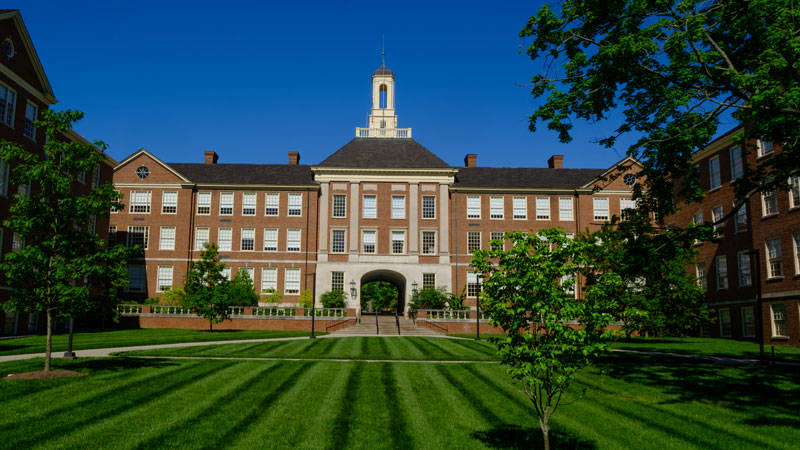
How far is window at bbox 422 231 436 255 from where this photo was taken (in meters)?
48.3

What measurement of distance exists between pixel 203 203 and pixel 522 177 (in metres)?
27.4

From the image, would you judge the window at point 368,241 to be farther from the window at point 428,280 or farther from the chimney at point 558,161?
the chimney at point 558,161

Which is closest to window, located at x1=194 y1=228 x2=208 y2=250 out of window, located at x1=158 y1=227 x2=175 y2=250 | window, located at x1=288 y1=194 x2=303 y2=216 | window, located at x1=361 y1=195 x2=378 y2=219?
window, located at x1=158 y1=227 x2=175 y2=250

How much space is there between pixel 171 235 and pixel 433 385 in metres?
→ 39.4

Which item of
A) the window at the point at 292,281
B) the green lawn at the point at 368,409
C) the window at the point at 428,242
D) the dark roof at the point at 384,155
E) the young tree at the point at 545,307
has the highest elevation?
the dark roof at the point at 384,155

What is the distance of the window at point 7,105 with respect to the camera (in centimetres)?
3011

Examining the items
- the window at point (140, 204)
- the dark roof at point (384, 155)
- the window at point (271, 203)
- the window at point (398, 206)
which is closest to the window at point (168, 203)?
the window at point (140, 204)

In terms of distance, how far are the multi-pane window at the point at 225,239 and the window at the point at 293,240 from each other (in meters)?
4.66

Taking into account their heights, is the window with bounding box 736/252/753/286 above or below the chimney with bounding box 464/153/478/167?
below

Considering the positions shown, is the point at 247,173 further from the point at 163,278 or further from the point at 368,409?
the point at 368,409

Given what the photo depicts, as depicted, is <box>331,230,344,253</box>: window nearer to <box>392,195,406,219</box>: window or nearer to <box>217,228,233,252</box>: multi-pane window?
<box>392,195,406,219</box>: window

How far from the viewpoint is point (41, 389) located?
12656 millimetres

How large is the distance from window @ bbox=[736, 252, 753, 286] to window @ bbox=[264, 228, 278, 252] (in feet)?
109

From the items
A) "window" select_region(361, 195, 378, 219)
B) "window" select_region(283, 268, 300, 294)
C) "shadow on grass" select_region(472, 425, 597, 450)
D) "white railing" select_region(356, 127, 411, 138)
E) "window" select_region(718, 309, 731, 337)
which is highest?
"white railing" select_region(356, 127, 411, 138)
